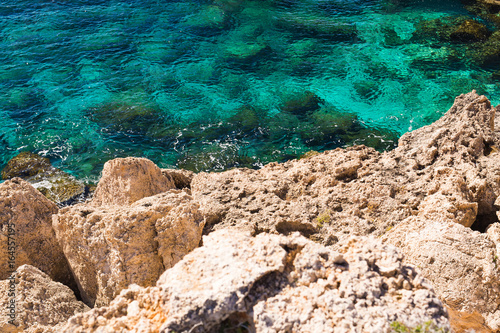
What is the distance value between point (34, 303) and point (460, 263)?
5.11m

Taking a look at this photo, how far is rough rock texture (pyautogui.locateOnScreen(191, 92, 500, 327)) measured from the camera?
5.45 metres

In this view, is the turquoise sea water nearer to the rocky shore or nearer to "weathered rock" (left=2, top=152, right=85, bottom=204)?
"weathered rock" (left=2, top=152, right=85, bottom=204)

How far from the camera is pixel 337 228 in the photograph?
221 inches

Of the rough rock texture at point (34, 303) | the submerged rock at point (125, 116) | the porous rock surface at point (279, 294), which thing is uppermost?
the porous rock surface at point (279, 294)

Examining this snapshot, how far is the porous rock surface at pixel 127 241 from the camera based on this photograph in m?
5.01

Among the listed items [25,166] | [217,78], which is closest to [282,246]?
[25,166]

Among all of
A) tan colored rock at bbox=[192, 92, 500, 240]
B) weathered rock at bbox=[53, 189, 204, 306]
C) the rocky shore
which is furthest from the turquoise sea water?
weathered rock at bbox=[53, 189, 204, 306]

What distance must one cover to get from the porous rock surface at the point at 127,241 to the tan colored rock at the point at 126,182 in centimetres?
110

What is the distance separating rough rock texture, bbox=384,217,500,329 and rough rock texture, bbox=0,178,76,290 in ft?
16.4

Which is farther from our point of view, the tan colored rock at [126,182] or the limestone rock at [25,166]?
the limestone rock at [25,166]

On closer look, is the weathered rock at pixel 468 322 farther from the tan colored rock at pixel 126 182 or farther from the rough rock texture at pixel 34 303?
the tan colored rock at pixel 126 182

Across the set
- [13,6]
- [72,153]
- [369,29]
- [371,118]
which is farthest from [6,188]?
[13,6]

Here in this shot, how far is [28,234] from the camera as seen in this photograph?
5898mm

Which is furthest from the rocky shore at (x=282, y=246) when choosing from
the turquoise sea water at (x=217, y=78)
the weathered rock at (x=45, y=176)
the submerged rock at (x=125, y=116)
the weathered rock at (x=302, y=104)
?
the weathered rock at (x=302, y=104)
